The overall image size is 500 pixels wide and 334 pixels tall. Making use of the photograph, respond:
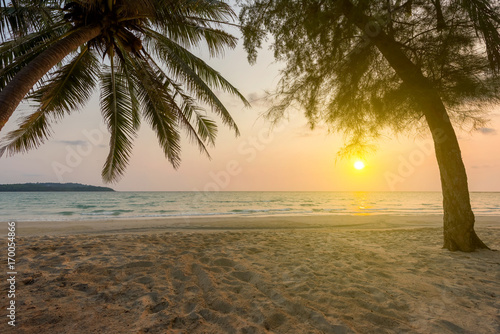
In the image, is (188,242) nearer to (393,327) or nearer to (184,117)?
(184,117)

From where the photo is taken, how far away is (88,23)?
4.80 m

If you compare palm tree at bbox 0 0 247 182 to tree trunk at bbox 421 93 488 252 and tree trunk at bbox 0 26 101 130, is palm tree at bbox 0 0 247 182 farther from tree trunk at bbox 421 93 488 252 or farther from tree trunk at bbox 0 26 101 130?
tree trunk at bbox 421 93 488 252

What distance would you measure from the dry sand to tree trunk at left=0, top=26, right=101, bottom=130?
234 cm

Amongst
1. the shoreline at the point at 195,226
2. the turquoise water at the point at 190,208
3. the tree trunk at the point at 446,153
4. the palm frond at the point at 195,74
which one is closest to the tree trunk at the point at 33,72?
the palm frond at the point at 195,74

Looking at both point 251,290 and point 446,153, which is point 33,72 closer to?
point 251,290

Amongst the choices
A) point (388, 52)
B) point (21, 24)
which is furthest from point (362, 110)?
point (21, 24)

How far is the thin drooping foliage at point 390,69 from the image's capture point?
5.21m

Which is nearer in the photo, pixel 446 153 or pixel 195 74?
pixel 446 153

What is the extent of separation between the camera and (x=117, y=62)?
7.52m

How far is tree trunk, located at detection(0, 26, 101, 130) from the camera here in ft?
10.8

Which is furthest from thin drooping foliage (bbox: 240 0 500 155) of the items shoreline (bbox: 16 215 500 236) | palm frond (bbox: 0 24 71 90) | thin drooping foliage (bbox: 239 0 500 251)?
shoreline (bbox: 16 215 500 236)

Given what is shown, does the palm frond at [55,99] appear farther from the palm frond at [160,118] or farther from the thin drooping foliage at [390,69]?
the thin drooping foliage at [390,69]

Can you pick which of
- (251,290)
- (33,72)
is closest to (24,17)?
(33,72)

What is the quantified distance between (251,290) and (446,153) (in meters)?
4.91
